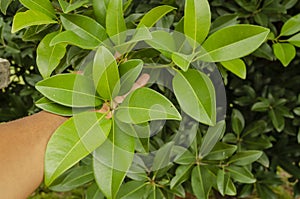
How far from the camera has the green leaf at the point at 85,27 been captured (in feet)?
3.01

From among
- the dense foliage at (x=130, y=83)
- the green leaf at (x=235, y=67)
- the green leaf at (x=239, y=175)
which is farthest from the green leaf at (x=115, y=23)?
the green leaf at (x=239, y=175)

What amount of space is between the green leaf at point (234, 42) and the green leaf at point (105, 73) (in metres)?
0.15

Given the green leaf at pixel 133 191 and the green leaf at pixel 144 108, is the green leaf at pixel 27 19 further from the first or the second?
the green leaf at pixel 133 191

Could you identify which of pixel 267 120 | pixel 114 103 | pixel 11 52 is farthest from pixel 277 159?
pixel 114 103

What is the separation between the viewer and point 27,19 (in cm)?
91

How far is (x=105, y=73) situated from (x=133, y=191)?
0.78m

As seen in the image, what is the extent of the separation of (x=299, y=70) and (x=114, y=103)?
5.07ft

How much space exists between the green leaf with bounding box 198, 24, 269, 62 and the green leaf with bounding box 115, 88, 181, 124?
0.41 feet

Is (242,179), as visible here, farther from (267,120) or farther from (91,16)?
(91,16)

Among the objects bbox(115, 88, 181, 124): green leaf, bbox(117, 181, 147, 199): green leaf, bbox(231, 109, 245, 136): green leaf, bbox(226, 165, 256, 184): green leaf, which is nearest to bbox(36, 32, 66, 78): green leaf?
bbox(115, 88, 181, 124): green leaf

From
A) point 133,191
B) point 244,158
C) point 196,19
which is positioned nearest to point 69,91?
point 196,19

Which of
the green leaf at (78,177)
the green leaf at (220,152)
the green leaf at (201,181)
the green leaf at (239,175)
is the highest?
the green leaf at (78,177)

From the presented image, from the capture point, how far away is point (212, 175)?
65.6 inches

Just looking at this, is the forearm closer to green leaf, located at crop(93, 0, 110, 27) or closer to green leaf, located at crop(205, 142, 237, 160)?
green leaf, located at crop(93, 0, 110, 27)
